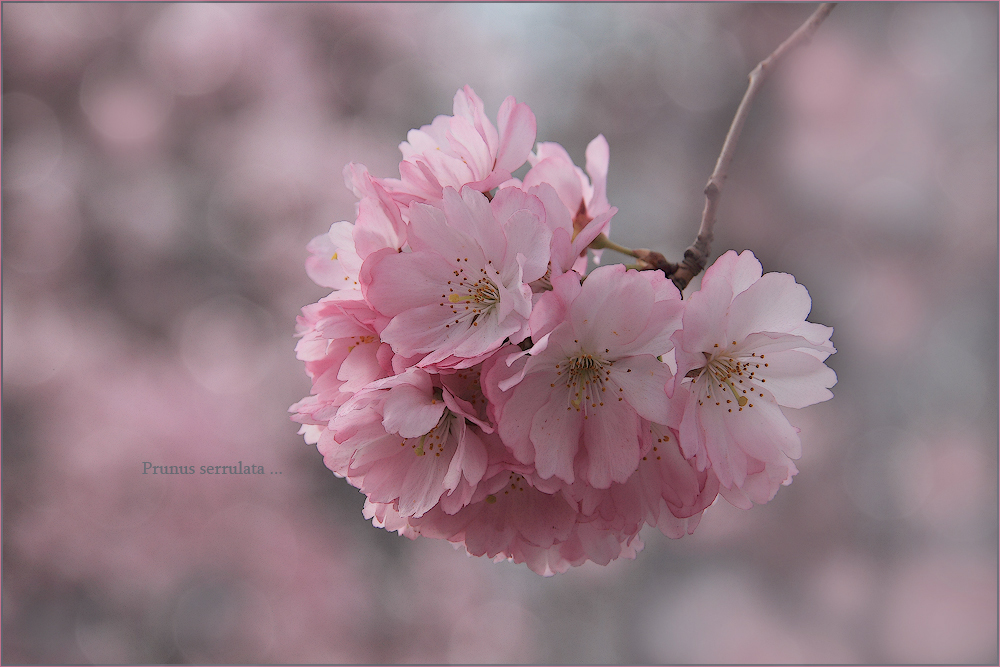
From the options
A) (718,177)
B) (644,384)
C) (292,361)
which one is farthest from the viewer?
(292,361)

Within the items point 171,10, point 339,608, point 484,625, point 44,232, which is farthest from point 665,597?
point 171,10

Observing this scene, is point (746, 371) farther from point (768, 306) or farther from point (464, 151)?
point (464, 151)

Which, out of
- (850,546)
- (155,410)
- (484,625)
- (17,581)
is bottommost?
(484,625)

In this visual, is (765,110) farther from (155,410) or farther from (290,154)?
(155,410)

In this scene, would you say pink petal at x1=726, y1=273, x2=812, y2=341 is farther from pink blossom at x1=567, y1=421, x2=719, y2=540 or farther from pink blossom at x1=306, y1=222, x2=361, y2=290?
pink blossom at x1=306, y1=222, x2=361, y2=290

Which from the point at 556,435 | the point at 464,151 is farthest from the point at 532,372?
the point at 464,151

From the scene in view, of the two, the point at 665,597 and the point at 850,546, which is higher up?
the point at 850,546
